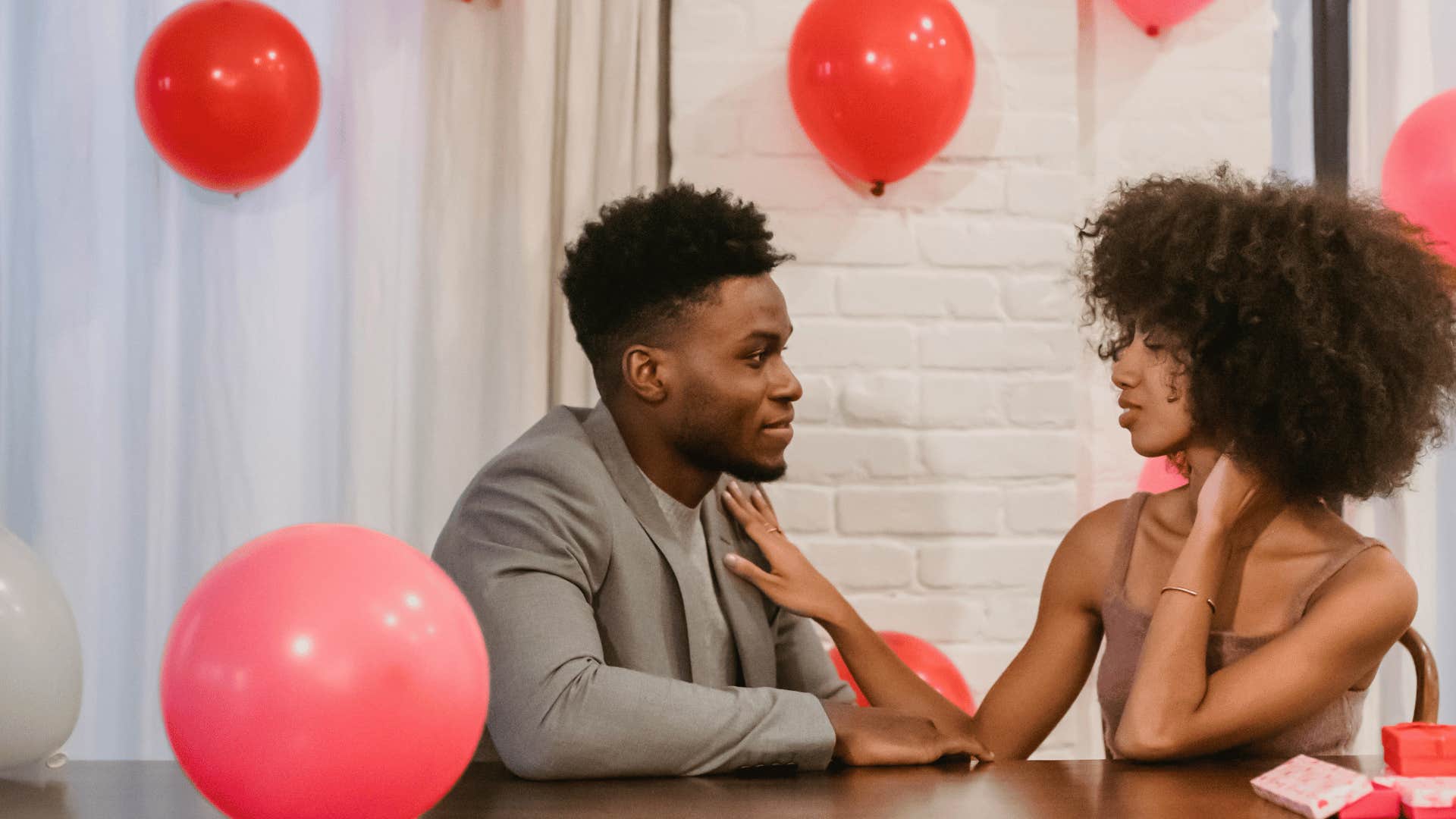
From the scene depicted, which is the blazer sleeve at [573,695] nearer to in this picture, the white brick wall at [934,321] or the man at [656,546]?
the man at [656,546]

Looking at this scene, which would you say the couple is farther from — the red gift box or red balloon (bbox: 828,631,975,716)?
the red gift box

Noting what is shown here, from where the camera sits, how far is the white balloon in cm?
142

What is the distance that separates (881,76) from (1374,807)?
1.35 meters

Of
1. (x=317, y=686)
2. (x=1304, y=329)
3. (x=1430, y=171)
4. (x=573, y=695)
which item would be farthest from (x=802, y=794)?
(x=1430, y=171)

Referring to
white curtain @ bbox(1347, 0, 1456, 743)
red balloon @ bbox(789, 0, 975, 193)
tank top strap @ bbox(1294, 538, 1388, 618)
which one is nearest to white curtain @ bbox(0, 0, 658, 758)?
red balloon @ bbox(789, 0, 975, 193)

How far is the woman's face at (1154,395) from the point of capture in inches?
66.1

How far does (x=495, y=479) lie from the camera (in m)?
1.61

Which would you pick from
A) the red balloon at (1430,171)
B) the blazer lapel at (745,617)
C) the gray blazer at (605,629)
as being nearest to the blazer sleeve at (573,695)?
the gray blazer at (605,629)

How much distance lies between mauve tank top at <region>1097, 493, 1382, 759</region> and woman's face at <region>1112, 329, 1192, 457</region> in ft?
0.49

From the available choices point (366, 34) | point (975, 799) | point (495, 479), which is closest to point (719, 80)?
point (366, 34)

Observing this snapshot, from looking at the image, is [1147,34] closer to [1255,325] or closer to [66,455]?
[1255,325]

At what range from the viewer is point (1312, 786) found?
118 cm

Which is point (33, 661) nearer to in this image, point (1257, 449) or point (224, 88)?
point (224, 88)

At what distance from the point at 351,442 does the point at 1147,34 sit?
1773 mm
